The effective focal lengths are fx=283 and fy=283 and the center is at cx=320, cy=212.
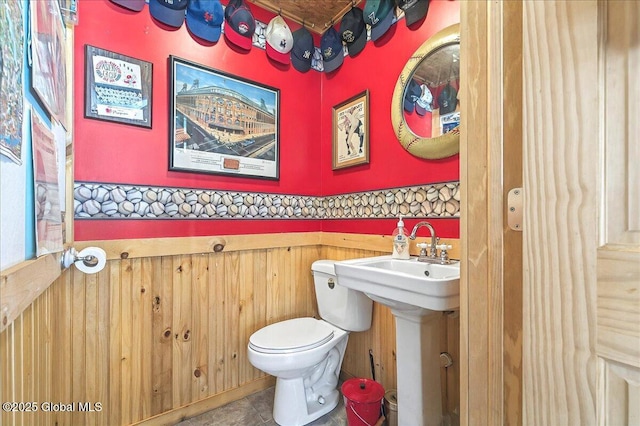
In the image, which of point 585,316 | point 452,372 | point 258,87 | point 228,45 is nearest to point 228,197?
point 258,87

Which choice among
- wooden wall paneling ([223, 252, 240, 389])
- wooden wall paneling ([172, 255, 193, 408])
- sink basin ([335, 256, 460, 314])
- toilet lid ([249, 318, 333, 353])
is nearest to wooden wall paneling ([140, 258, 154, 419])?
wooden wall paneling ([172, 255, 193, 408])

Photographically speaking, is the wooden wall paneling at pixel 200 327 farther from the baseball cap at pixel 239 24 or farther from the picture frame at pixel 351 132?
the baseball cap at pixel 239 24

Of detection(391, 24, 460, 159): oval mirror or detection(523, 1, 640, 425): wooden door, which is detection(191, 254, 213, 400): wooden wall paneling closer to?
detection(391, 24, 460, 159): oval mirror

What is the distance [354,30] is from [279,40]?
1.61 feet

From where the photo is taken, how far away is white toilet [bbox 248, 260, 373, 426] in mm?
1355

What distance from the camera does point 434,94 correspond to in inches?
56.2

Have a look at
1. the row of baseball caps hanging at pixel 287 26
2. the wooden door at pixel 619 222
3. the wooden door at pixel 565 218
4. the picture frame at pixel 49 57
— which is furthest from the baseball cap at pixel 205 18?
the wooden door at pixel 619 222

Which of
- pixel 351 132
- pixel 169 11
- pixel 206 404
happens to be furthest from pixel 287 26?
pixel 206 404

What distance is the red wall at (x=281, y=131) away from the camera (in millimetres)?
1330

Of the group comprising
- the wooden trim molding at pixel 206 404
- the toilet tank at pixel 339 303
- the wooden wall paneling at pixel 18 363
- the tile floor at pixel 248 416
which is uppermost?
the wooden wall paneling at pixel 18 363

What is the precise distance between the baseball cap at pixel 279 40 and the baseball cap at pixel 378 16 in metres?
0.52

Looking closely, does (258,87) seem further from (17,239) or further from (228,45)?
(17,239)

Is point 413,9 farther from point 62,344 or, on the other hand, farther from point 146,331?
point 62,344

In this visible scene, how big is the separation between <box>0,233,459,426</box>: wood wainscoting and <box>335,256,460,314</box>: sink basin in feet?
0.62
